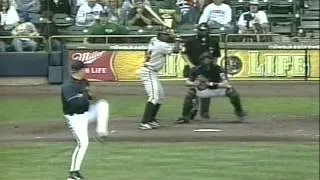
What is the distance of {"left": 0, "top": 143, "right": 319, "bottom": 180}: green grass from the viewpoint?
36.0ft

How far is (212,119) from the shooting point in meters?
16.6

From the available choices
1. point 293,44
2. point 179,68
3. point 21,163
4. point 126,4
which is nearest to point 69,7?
point 126,4

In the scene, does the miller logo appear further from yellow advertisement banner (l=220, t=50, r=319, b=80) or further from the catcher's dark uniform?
the catcher's dark uniform

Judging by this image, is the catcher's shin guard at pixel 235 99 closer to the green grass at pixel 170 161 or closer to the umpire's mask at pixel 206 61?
the umpire's mask at pixel 206 61

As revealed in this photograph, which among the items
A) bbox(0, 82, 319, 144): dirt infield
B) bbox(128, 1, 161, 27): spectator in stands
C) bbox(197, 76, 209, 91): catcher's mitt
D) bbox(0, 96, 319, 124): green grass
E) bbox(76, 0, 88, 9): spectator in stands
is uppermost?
bbox(76, 0, 88, 9): spectator in stands

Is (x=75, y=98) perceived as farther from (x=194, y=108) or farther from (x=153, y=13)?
(x=153, y=13)

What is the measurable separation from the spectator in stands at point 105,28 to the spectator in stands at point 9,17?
76.3 inches

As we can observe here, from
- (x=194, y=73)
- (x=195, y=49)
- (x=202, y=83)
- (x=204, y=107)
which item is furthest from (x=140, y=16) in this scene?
(x=202, y=83)

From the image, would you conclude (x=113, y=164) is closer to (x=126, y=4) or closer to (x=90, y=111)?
(x=90, y=111)

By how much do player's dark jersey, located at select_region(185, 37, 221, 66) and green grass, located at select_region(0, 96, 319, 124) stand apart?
113 cm

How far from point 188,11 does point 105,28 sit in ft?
7.32

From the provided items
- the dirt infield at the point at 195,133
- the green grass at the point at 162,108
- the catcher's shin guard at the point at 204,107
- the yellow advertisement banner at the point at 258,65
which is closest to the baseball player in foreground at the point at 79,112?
the dirt infield at the point at 195,133

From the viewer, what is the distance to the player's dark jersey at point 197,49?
16.7m

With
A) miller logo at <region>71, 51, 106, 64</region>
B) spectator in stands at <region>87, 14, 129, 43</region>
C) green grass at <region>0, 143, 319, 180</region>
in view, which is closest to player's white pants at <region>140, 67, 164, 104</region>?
green grass at <region>0, 143, 319, 180</region>
